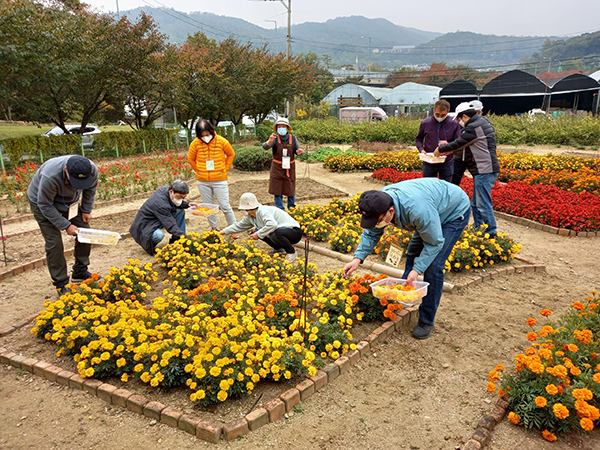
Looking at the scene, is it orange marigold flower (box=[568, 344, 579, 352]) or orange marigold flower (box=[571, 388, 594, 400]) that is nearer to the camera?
orange marigold flower (box=[571, 388, 594, 400])

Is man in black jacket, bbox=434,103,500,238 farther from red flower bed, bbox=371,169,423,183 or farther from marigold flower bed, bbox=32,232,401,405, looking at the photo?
red flower bed, bbox=371,169,423,183

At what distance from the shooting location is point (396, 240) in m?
5.31

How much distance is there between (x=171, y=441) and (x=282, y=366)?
2.73 feet

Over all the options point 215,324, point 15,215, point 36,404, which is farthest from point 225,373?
point 15,215

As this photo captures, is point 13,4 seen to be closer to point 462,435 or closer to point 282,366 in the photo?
point 282,366

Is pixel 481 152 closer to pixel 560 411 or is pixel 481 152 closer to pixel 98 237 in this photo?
pixel 560 411

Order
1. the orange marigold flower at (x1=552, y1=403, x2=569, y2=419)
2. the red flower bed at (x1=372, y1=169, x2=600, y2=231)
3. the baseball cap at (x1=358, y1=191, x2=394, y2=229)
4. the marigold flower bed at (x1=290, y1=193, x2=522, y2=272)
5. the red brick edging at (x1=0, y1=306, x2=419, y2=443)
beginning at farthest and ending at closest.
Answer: the red flower bed at (x1=372, y1=169, x2=600, y2=231), the marigold flower bed at (x1=290, y1=193, x2=522, y2=272), the baseball cap at (x1=358, y1=191, x2=394, y2=229), the red brick edging at (x1=0, y1=306, x2=419, y2=443), the orange marigold flower at (x1=552, y1=403, x2=569, y2=419)

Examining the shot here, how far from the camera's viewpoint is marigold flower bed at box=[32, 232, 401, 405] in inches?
110

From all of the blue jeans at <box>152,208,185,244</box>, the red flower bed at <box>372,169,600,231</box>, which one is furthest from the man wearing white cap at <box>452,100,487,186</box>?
the blue jeans at <box>152,208,185,244</box>

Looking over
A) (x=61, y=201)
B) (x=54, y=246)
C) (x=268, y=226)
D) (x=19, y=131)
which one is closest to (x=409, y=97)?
(x=19, y=131)

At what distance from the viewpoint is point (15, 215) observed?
743 centimetres

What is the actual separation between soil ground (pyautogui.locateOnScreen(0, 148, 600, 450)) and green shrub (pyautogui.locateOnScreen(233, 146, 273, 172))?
8791 millimetres

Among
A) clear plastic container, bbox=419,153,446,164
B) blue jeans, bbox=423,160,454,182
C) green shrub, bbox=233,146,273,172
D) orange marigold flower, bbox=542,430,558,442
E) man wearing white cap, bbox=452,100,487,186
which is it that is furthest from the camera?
green shrub, bbox=233,146,273,172

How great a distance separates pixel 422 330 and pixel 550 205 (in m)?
4.74
